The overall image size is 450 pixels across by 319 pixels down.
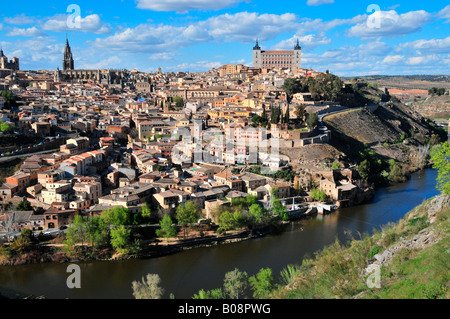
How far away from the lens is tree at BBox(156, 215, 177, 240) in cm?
1404

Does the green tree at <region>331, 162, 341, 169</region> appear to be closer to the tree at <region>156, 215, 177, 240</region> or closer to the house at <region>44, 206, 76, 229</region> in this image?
the tree at <region>156, 215, 177, 240</region>

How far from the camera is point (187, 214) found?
49.1 ft

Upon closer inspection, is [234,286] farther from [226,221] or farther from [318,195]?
[318,195]

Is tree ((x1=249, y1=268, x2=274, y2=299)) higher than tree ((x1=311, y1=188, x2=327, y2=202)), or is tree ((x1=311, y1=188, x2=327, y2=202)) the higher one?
tree ((x1=311, y1=188, x2=327, y2=202))

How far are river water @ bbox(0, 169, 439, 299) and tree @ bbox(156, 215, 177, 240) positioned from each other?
0.77 meters

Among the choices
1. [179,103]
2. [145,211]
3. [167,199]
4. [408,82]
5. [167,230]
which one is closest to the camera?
[167,230]

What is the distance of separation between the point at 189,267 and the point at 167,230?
6.29 ft

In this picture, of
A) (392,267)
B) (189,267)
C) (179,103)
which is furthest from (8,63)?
(392,267)

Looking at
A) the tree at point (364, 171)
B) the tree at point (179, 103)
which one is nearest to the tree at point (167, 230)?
the tree at point (364, 171)

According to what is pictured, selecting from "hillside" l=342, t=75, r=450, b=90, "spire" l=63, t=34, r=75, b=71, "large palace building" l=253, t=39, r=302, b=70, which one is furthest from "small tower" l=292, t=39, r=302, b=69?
"hillside" l=342, t=75, r=450, b=90

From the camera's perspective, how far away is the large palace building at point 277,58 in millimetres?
48438

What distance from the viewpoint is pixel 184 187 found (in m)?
16.6

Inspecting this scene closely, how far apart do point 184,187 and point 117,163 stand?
490 cm
